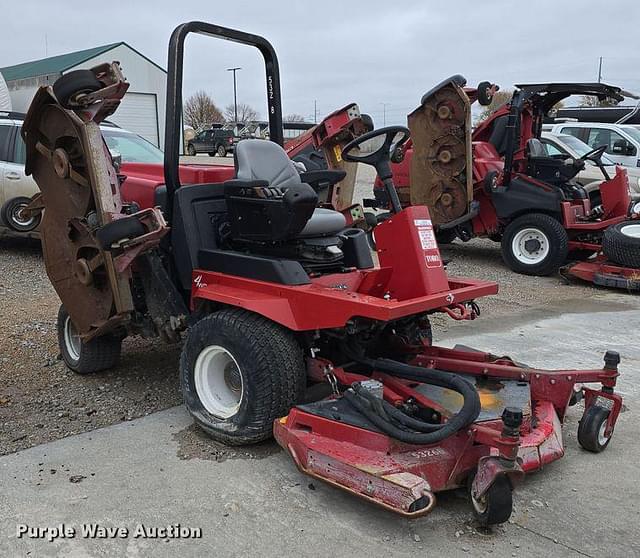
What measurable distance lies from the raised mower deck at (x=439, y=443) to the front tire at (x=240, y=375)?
0.63ft

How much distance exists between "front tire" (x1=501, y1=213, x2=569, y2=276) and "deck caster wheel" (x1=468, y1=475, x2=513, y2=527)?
613cm

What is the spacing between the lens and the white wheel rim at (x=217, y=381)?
353 centimetres

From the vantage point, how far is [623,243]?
7.42 m

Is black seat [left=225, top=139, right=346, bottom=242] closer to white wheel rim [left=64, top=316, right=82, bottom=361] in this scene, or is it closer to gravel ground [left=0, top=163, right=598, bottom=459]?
gravel ground [left=0, top=163, right=598, bottom=459]

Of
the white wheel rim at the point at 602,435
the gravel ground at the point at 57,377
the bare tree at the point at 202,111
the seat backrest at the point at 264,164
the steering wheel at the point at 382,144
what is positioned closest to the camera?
the white wheel rim at the point at 602,435

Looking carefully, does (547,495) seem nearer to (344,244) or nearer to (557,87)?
(344,244)

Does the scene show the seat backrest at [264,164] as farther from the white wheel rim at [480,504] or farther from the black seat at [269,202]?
the white wheel rim at [480,504]

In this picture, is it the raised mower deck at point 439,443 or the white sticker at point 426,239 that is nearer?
the raised mower deck at point 439,443

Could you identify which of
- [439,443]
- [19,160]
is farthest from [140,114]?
[439,443]

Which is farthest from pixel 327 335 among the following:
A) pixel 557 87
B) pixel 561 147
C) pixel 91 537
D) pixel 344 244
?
pixel 561 147

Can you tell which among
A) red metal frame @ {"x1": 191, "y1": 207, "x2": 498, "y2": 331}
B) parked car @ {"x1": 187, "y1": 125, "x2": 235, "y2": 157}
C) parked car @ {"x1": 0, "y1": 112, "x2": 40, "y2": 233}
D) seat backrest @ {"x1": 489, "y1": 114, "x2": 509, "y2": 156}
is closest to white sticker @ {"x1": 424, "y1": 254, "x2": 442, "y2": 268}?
red metal frame @ {"x1": 191, "y1": 207, "x2": 498, "y2": 331}

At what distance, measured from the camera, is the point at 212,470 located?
318cm

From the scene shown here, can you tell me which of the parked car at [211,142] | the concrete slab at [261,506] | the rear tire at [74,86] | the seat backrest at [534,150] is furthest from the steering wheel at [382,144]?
the parked car at [211,142]

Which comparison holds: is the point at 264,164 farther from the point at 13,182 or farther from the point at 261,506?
the point at 13,182
